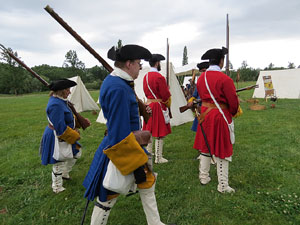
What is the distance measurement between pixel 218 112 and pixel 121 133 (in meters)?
2.00

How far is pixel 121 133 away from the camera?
1653 millimetres

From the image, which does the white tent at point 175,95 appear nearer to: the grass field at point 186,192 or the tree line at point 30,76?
Result: the grass field at point 186,192

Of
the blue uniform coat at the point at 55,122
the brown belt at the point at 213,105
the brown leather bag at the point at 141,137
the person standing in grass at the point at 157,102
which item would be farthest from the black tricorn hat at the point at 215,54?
the blue uniform coat at the point at 55,122

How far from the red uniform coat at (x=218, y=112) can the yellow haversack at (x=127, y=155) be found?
5.89 ft

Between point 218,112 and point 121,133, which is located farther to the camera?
point 218,112

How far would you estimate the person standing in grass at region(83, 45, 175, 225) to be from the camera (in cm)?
166

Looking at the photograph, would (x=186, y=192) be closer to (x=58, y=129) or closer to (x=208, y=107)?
(x=208, y=107)

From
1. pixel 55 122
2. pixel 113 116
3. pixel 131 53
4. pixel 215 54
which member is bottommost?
pixel 55 122

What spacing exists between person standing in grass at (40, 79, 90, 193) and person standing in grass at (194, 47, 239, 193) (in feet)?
7.21

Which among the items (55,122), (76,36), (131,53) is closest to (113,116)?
(131,53)

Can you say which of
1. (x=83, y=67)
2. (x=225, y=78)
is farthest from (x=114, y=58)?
(x=83, y=67)

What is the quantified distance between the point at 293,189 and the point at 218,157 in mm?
1379

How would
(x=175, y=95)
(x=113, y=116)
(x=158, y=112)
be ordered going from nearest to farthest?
(x=113, y=116) < (x=158, y=112) < (x=175, y=95)

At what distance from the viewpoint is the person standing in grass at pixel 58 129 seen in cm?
309
